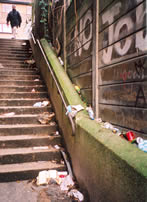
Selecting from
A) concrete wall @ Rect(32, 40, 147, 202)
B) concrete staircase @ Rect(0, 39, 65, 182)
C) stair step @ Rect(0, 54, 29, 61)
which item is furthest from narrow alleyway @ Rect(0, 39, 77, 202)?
stair step @ Rect(0, 54, 29, 61)

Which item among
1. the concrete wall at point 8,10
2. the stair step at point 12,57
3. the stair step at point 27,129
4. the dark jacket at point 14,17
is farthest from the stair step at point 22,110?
the concrete wall at point 8,10

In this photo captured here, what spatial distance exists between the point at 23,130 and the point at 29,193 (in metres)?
1.47

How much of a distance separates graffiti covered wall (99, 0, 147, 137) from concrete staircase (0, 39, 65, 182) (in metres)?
1.39

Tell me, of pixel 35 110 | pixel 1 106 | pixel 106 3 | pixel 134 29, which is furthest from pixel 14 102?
pixel 134 29

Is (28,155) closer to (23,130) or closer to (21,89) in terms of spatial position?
(23,130)

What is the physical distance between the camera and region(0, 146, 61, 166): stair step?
3.25 m

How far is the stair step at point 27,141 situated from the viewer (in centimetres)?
352

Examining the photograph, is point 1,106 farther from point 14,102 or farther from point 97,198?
point 97,198

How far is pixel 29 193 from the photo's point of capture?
265 centimetres

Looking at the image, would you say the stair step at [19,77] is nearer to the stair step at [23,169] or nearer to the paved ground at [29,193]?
the stair step at [23,169]

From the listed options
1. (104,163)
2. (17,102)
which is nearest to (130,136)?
(104,163)

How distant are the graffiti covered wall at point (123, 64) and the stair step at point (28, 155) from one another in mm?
1253

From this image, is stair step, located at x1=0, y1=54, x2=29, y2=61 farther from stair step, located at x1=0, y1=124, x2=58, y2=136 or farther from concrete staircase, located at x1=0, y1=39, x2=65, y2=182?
stair step, located at x1=0, y1=124, x2=58, y2=136

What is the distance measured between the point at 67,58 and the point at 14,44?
509cm
